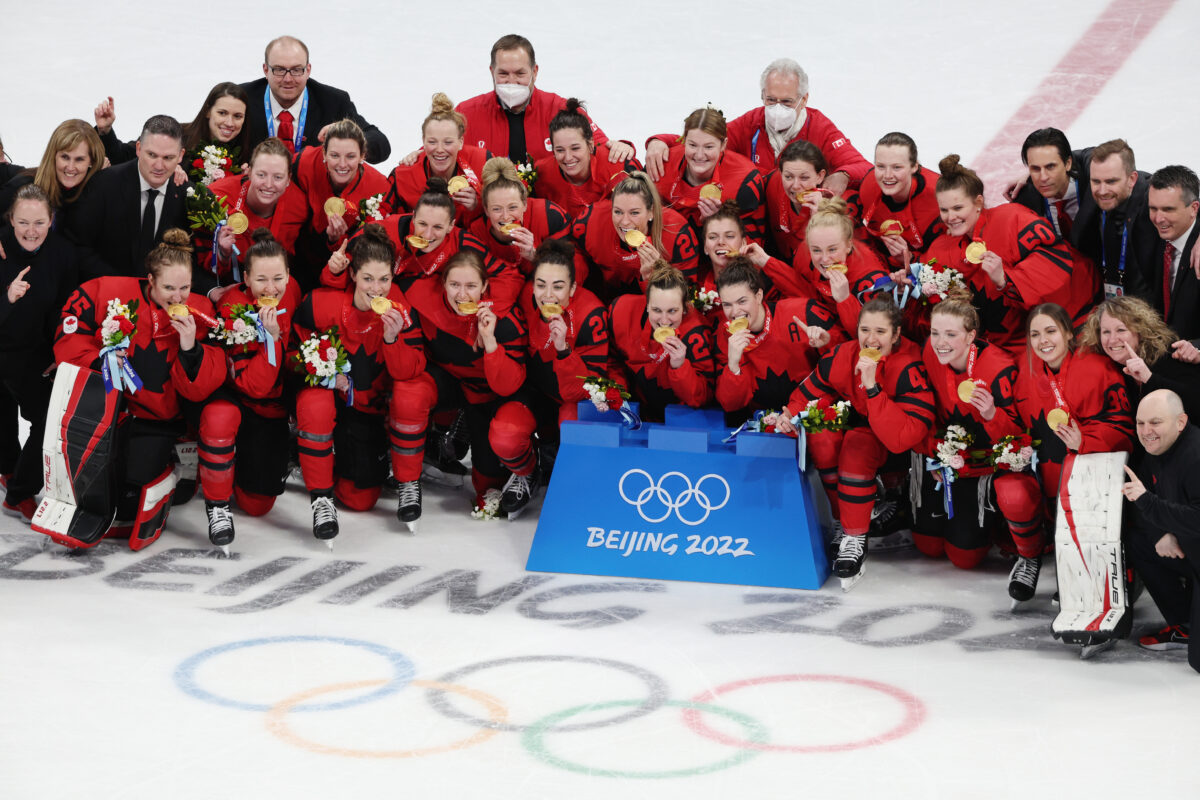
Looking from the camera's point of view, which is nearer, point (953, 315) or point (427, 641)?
point (427, 641)

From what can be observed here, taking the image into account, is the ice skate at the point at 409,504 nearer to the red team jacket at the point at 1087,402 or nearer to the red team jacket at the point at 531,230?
the red team jacket at the point at 531,230

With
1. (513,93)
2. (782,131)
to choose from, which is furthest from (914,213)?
(513,93)

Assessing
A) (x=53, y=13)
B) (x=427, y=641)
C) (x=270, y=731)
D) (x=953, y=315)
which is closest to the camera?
(x=270, y=731)

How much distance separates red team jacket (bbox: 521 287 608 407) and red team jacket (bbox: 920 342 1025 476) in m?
1.16

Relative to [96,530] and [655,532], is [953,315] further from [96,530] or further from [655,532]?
[96,530]

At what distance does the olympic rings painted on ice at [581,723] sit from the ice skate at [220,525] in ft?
4.48

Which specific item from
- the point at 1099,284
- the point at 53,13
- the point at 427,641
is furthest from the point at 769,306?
the point at 53,13

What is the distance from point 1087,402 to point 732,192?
5.49ft

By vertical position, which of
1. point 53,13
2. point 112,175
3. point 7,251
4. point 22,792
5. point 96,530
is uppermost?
point 53,13

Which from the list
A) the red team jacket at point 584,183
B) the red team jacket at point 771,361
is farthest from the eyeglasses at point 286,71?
the red team jacket at point 771,361

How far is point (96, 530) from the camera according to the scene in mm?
4875

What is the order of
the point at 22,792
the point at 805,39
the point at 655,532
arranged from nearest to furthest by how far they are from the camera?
the point at 22,792
the point at 655,532
the point at 805,39

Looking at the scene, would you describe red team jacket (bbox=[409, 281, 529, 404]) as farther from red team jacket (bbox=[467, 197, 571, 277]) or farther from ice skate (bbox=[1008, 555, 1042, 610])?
ice skate (bbox=[1008, 555, 1042, 610])

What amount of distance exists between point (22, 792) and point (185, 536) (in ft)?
6.66
